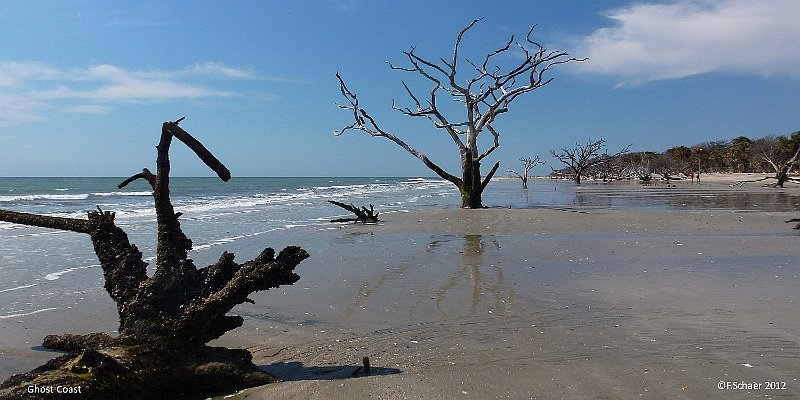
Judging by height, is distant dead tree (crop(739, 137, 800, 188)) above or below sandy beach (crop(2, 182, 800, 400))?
above

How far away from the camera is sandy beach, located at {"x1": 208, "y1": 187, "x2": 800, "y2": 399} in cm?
338

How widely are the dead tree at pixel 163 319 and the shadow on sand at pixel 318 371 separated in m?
0.21

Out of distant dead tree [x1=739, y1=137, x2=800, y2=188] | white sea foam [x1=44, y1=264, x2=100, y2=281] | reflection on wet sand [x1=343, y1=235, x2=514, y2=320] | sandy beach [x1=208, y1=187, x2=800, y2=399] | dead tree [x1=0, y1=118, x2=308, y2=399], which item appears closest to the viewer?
dead tree [x1=0, y1=118, x2=308, y2=399]

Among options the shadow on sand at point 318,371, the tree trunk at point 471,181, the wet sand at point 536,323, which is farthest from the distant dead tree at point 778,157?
the shadow on sand at point 318,371

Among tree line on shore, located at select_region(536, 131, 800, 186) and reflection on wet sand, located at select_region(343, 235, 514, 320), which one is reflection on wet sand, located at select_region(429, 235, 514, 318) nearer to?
reflection on wet sand, located at select_region(343, 235, 514, 320)

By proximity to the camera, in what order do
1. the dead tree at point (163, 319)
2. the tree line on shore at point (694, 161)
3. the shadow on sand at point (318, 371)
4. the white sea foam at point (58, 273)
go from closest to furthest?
the dead tree at point (163, 319) → the shadow on sand at point (318, 371) → the white sea foam at point (58, 273) → the tree line on shore at point (694, 161)

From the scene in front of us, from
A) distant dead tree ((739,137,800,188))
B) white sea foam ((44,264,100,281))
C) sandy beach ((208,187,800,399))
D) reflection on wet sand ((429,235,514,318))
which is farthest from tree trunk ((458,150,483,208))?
distant dead tree ((739,137,800,188))

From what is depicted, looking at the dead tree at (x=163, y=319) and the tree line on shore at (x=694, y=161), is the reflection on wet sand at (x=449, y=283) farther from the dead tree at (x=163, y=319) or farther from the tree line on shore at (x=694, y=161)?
the tree line on shore at (x=694, y=161)

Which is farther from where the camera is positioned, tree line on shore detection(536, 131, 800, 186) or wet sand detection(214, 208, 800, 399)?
tree line on shore detection(536, 131, 800, 186)

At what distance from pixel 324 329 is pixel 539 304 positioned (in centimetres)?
211

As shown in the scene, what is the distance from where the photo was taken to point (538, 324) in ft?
15.5

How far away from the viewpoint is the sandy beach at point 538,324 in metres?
3.38

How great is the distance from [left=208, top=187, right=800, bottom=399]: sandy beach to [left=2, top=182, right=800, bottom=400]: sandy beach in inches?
0.6

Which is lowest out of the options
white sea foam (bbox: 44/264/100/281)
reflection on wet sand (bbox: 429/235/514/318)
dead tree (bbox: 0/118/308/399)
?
reflection on wet sand (bbox: 429/235/514/318)
